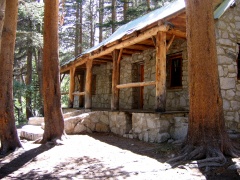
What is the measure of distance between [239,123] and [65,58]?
631 inches

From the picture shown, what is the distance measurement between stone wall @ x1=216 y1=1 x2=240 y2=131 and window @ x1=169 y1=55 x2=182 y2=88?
1806 millimetres

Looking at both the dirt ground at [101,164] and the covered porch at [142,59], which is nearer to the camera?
the dirt ground at [101,164]

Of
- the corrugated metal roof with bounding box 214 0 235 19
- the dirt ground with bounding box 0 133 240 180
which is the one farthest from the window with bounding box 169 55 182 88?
the dirt ground with bounding box 0 133 240 180

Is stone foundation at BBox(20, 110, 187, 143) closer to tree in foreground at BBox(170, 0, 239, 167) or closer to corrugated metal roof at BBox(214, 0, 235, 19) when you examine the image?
tree in foreground at BBox(170, 0, 239, 167)

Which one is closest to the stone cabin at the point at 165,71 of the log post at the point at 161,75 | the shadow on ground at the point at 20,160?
the log post at the point at 161,75

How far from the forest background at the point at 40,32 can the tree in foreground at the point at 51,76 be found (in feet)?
13.4

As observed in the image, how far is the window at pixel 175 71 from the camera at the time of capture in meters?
Result: 9.30

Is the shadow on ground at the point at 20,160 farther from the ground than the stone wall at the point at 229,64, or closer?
closer

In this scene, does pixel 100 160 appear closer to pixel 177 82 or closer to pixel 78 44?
pixel 177 82

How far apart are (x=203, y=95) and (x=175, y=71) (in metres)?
4.67

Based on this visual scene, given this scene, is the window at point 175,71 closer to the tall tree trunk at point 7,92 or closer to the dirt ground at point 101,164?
the dirt ground at point 101,164

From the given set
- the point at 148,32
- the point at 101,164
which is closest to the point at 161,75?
the point at 148,32

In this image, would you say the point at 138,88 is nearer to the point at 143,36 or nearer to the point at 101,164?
the point at 143,36

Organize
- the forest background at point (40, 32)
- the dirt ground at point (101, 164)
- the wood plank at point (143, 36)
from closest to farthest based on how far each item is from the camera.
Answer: the dirt ground at point (101, 164) < the wood plank at point (143, 36) < the forest background at point (40, 32)
